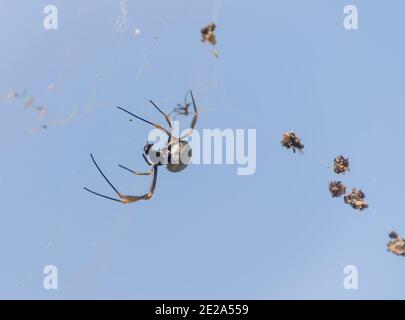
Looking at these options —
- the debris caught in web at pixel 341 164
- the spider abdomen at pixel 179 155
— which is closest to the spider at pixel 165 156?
the spider abdomen at pixel 179 155

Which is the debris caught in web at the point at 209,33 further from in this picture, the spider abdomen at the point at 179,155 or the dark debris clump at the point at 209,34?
the spider abdomen at the point at 179,155

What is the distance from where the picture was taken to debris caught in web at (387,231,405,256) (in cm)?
Result: 1161

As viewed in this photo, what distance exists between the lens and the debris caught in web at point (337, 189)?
473 inches

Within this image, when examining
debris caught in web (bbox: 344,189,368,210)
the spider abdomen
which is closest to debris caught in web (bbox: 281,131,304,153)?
debris caught in web (bbox: 344,189,368,210)

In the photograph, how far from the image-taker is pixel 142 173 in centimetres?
1196

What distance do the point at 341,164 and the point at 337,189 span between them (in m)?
0.47

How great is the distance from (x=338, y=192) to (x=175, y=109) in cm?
327

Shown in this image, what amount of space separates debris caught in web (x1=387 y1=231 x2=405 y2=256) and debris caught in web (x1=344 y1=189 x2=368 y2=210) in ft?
2.25

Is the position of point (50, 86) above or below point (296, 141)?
above

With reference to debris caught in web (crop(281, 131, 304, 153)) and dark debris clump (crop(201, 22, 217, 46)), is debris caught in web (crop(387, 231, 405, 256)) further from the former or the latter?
dark debris clump (crop(201, 22, 217, 46))

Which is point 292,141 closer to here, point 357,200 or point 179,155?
point 357,200
